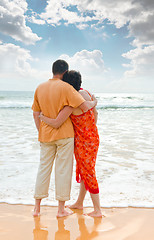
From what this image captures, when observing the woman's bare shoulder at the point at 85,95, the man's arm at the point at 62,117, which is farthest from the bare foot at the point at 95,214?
the woman's bare shoulder at the point at 85,95

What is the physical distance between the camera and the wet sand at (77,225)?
82.8 inches

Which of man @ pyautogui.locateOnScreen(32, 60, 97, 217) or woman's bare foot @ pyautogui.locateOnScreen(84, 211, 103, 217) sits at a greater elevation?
man @ pyautogui.locateOnScreen(32, 60, 97, 217)

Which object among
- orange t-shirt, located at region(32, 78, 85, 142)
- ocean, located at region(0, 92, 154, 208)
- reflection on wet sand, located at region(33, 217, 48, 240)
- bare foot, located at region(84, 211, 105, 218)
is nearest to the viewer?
reflection on wet sand, located at region(33, 217, 48, 240)

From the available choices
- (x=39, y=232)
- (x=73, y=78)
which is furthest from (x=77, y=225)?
(x=73, y=78)

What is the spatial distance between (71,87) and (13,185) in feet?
6.13

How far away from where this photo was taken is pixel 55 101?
2455 mm

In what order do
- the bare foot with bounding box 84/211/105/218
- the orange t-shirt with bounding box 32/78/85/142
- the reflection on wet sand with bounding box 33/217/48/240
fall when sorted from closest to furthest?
the reflection on wet sand with bounding box 33/217/48/240
the orange t-shirt with bounding box 32/78/85/142
the bare foot with bounding box 84/211/105/218

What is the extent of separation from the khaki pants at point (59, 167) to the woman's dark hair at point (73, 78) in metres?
0.58

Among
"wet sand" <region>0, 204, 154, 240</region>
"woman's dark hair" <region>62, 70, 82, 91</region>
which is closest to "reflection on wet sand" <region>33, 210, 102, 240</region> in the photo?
"wet sand" <region>0, 204, 154, 240</region>

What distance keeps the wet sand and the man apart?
0.15 m

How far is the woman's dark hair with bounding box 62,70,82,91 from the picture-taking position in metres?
2.49

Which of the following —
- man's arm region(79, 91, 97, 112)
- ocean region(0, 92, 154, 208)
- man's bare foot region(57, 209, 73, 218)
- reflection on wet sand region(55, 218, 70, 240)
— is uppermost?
man's arm region(79, 91, 97, 112)

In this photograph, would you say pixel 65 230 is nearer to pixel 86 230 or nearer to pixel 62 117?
pixel 86 230

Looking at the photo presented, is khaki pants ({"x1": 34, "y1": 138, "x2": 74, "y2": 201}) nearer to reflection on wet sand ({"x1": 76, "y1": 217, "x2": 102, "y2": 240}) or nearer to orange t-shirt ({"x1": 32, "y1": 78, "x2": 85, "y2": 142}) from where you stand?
orange t-shirt ({"x1": 32, "y1": 78, "x2": 85, "y2": 142})
